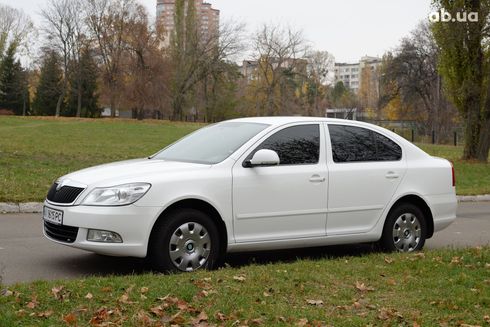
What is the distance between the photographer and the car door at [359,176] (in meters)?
7.57

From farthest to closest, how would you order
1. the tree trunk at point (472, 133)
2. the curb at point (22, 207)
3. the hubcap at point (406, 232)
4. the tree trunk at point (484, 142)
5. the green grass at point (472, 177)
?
the tree trunk at point (472, 133) → the tree trunk at point (484, 142) → the green grass at point (472, 177) → the curb at point (22, 207) → the hubcap at point (406, 232)

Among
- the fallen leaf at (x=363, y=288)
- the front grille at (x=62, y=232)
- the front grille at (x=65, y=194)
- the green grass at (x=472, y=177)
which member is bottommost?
the green grass at (x=472, y=177)

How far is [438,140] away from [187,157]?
185 ft

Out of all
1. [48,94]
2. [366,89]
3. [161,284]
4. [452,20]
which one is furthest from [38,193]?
[366,89]

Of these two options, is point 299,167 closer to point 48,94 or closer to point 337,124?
point 337,124

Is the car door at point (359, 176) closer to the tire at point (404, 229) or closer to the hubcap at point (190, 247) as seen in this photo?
the tire at point (404, 229)

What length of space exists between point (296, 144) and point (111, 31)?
65.0m

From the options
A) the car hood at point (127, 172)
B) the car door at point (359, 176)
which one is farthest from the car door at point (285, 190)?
the car hood at point (127, 172)

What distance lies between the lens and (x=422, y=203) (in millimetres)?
8273

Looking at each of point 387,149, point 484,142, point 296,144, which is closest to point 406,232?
point 387,149

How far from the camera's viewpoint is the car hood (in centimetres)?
651

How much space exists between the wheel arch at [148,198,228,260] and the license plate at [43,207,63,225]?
3.14 ft

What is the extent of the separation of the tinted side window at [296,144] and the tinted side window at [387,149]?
900mm

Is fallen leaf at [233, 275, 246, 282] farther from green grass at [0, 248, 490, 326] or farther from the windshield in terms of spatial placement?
the windshield
